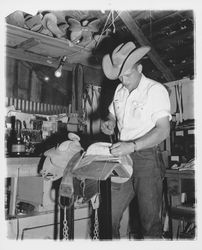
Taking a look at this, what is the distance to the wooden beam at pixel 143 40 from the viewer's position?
11.7 ft

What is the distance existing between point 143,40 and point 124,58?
2.18 m

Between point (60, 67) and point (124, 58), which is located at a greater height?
point (60, 67)

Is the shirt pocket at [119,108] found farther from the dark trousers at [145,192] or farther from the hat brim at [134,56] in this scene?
the hat brim at [134,56]

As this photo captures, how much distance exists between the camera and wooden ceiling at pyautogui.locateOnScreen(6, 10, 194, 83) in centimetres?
339

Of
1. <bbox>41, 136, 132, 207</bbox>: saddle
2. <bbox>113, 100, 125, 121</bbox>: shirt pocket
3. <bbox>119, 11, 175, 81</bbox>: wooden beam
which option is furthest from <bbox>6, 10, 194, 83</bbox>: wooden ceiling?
<bbox>41, 136, 132, 207</bbox>: saddle

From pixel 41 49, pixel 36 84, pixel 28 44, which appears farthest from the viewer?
pixel 36 84

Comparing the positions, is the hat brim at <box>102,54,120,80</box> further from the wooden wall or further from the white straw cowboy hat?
the wooden wall

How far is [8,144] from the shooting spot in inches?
134

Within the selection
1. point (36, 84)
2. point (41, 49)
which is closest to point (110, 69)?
point (41, 49)

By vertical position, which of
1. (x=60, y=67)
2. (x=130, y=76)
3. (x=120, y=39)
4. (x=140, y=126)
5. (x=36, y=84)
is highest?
(x=120, y=39)

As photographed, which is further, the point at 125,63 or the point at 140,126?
the point at 140,126

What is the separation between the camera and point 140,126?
2.19 meters

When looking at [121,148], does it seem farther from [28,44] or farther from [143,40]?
[143,40]
